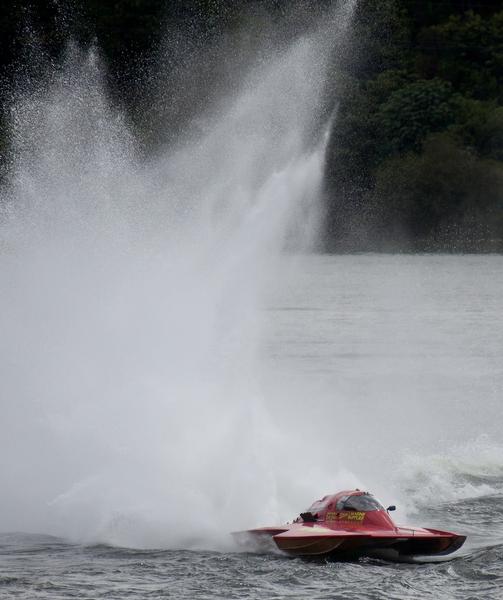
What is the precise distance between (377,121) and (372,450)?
8874 centimetres

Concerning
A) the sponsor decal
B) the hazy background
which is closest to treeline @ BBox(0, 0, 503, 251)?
the hazy background

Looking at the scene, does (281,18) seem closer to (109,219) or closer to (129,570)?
(109,219)

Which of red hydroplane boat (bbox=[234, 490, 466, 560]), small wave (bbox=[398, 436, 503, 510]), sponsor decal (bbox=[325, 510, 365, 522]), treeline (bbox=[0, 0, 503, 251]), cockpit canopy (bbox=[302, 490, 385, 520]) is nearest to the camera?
red hydroplane boat (bbox=[234, 490, 466, 560])

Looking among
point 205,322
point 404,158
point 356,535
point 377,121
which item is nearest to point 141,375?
point 205,322

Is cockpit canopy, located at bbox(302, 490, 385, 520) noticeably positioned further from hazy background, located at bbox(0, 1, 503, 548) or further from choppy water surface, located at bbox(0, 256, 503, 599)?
hazy background, located at bbox(0, 1, 503, 548)

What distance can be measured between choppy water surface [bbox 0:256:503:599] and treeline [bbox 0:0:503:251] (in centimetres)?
4340

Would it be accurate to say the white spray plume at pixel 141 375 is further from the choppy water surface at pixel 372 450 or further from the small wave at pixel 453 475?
the small wave at pixel 453 475

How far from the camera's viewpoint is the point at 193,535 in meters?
21.6

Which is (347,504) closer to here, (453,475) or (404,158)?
(453,475)

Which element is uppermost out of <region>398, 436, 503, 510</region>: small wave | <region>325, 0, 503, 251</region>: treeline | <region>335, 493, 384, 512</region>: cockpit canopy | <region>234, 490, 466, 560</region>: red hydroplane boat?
<region>325, 0, 503, 251</region>: treeline

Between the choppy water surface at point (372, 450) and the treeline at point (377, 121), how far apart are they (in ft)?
142

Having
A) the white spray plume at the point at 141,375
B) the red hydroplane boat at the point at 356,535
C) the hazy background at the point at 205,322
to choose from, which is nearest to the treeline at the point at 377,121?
the hazy background at the point at 205,322

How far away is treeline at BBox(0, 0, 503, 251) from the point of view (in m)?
108

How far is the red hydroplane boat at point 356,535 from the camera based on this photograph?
19.7m
